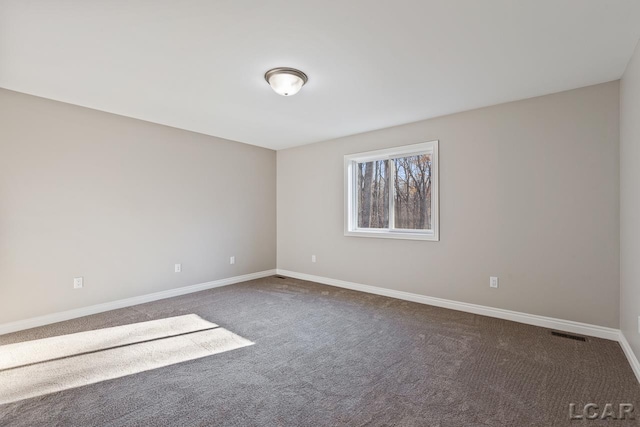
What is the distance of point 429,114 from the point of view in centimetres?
374

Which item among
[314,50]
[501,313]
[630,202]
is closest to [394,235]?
[501,313]

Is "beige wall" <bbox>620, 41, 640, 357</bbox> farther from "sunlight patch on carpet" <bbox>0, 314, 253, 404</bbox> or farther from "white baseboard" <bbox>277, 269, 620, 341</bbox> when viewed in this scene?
"sunlight patch on carpet" <bbox>0, 314, 253, 404</bbox>

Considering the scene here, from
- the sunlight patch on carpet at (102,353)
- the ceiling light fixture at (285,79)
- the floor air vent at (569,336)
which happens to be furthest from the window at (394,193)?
the sunlight patch on carpet at (102,353)

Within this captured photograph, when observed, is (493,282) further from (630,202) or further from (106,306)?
(106,306)

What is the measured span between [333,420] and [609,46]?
3273 mm

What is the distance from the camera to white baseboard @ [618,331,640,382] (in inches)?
85.0

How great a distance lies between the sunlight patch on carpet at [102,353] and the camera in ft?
7.02

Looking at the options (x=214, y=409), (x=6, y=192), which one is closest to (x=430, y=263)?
(x=214, y=409)

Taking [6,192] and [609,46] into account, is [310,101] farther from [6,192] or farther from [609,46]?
[6,192]

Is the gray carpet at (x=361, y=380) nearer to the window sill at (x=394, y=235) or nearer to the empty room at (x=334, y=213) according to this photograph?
the empty room at (x=334, y=213)

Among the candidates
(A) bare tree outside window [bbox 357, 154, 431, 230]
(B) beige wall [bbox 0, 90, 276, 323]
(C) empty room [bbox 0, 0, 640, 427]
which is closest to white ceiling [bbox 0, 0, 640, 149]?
(C) empty room [bbox 0, 0, 640, 427]

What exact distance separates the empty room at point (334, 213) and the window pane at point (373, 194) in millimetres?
38

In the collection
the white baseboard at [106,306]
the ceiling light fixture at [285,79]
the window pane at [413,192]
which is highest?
the ceiling light fixture at [285,79]

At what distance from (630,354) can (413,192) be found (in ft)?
8.52
